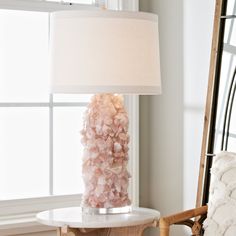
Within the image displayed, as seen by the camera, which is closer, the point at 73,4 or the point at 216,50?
the point at 216,50

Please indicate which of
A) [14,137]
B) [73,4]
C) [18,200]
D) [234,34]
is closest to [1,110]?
[14,137]

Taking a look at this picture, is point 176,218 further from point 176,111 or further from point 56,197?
point 56,197

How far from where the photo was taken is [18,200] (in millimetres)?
3201

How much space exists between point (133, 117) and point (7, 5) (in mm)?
902

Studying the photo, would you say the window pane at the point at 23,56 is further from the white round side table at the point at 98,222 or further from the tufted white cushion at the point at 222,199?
the tufted white cushion at the point at 222,199

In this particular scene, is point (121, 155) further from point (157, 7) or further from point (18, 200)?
point (157, 7)

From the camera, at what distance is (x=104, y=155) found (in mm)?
2678

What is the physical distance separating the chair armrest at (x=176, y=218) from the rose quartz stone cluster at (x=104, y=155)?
0.30 m

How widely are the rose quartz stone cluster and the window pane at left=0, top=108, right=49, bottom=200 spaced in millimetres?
633

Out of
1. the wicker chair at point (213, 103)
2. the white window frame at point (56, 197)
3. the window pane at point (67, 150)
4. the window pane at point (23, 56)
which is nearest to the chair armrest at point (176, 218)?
the wicker chair at point (213, 103)

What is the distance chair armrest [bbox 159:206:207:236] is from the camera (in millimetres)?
2432

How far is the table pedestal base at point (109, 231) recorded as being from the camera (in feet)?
8.42

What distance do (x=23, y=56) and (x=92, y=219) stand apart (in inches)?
42.4

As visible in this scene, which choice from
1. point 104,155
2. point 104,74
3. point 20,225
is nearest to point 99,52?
point 104,74
